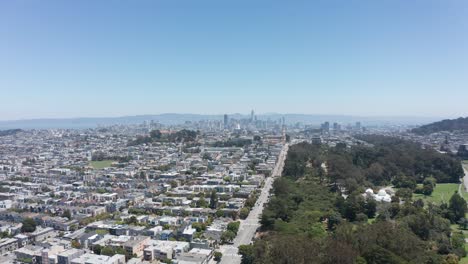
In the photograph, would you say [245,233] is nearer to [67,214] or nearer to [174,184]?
[67,214]

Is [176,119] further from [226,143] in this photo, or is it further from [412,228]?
[412,228]

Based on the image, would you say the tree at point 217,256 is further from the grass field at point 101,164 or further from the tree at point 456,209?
the grass field at point 101,164

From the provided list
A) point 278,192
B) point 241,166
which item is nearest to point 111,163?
point 241,166

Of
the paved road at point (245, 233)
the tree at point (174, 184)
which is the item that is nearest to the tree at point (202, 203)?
the paved road at point (245, 233)

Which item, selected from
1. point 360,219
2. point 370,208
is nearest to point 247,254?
point 360,219

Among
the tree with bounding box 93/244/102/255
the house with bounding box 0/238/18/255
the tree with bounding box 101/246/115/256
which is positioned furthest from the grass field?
the tree with bounding box 101/246/115/256

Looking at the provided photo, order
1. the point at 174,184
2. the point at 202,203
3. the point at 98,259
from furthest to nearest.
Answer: the point at 174,184
the point at 202,203
the point at 98,259
